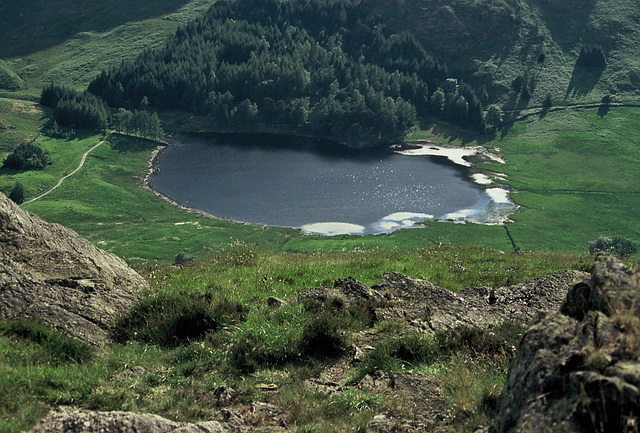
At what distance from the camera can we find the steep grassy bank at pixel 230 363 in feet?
39.0

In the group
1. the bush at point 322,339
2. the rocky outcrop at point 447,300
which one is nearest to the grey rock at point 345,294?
the rocky outcrop at point 447,300

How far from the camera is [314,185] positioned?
154875 millimetres

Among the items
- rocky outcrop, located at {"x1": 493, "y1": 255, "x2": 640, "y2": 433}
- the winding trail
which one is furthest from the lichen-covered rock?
the winding trail

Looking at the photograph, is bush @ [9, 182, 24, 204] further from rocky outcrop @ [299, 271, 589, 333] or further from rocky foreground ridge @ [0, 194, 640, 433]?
rocky outcrop @ [299, 271, 589, 333]

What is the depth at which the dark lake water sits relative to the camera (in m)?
138

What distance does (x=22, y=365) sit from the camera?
12617 mm

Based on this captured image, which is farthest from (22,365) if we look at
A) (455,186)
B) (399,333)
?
(455,186)

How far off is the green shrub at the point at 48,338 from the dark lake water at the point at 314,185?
113m

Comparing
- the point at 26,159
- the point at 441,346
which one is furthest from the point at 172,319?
the point at 26,159

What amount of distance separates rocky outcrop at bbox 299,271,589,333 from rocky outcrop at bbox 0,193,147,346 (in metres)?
5.93

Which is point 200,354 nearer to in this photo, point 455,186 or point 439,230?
point 439,230

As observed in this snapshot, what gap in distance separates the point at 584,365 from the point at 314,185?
146916 millimetres

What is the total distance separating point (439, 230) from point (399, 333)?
113 meters

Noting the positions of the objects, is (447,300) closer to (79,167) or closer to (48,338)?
(48,338)
